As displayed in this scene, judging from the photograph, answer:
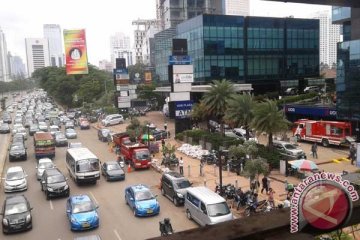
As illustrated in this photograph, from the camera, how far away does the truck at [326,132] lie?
3528 cm

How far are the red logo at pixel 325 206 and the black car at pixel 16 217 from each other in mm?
18829

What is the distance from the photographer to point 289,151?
31719 mm

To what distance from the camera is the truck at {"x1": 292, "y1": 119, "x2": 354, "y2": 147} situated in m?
35.3

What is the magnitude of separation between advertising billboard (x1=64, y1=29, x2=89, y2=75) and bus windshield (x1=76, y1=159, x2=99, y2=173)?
5240 centimetres

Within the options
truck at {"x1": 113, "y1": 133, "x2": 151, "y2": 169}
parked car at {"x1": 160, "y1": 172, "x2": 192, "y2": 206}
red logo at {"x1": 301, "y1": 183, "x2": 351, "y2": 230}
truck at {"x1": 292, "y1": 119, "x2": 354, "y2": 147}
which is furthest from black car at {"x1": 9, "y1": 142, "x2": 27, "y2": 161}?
red logo at {"x1": 301, "y1": 183, "x2": 351, "y2": 230}

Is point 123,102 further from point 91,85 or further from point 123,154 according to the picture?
point 91,85

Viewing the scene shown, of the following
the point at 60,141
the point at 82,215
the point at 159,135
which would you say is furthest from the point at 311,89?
the point at 82,215

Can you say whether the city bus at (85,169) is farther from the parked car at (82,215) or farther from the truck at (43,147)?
the truck at (43,147)

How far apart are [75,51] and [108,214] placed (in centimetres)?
6037

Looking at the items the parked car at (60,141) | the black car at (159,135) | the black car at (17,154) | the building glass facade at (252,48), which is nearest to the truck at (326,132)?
the black car at (159,135)

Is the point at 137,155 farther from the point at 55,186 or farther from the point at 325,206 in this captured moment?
the point at 325,206

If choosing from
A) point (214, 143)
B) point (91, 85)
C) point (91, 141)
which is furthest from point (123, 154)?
point (91, 85)

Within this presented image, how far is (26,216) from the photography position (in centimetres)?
1920

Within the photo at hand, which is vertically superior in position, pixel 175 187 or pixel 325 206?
pixel 325 206
